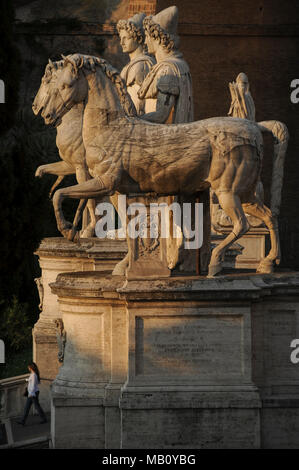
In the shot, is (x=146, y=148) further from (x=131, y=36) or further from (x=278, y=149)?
(x=278, y=149)

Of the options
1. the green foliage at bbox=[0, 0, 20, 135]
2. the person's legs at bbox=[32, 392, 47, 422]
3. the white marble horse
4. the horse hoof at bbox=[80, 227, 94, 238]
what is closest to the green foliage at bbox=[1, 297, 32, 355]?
the horse hoof at bbox=[80, 227, 94, 238]

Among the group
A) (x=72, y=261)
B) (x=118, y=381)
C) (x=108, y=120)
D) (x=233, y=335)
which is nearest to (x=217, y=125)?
(x=108, y=120)

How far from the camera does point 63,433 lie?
8148 millimetres

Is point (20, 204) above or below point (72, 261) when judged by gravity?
above

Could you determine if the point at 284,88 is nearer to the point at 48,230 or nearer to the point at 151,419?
the point at 48,230

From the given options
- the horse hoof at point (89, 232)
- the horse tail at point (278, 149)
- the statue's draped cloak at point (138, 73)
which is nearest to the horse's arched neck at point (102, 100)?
the statue's draped cloak at point (138, 73)

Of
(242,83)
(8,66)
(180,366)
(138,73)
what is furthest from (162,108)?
(242,83)

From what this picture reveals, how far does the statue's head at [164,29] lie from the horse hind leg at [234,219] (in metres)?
1.72

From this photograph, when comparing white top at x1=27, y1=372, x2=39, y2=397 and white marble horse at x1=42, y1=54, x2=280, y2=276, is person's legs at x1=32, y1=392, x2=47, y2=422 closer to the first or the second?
white top at x1=27, y1=372, x2=39, y2=397

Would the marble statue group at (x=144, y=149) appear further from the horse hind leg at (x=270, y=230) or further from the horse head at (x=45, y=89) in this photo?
the horse hind leg at (x=270, y=230)

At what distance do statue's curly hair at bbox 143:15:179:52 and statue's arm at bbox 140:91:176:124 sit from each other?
1.91 feet

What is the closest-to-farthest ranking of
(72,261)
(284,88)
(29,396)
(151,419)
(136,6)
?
1. (151,419)
2. (29,396)
3. (72,261)
4. (136,6)
5. (284,88)

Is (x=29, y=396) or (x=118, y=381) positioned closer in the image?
(x=118, y=381)

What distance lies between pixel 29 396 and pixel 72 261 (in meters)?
1.80
